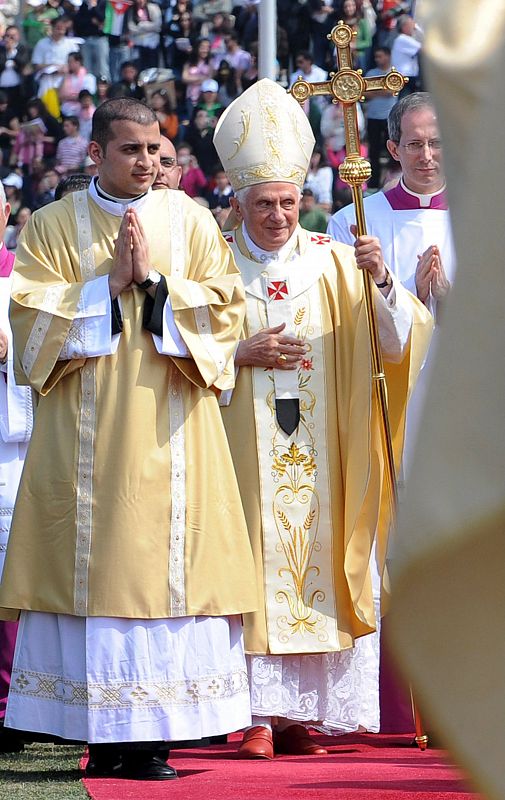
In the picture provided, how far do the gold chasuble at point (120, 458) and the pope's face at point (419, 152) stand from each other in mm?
1909

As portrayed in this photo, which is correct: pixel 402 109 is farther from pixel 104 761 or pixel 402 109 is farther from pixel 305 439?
pixel 104 761

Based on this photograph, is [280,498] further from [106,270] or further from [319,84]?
[319,84]

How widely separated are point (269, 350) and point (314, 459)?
1.70 ft

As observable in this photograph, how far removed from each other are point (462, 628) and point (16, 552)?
14.0 feet

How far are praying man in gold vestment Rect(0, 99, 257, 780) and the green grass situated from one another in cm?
17

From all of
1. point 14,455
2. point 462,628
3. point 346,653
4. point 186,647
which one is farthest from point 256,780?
point 462,628

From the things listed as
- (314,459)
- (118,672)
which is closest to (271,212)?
(314,459)

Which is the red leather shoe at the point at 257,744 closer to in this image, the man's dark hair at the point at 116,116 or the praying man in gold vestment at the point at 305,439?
the praying man in gold vestment at the point at 305,439

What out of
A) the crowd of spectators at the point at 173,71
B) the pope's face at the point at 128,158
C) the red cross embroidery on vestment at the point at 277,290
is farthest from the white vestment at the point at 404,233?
the crowd of spectators at the point at 173,71

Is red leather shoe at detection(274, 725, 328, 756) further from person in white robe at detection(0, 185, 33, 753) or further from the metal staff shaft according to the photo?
person in white robe at detection(0, 185, 33, 753)

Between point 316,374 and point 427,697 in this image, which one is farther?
point 316,374

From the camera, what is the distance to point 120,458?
5215 mm

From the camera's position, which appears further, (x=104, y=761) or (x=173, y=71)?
(x=173, y=71)

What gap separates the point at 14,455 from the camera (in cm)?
658
